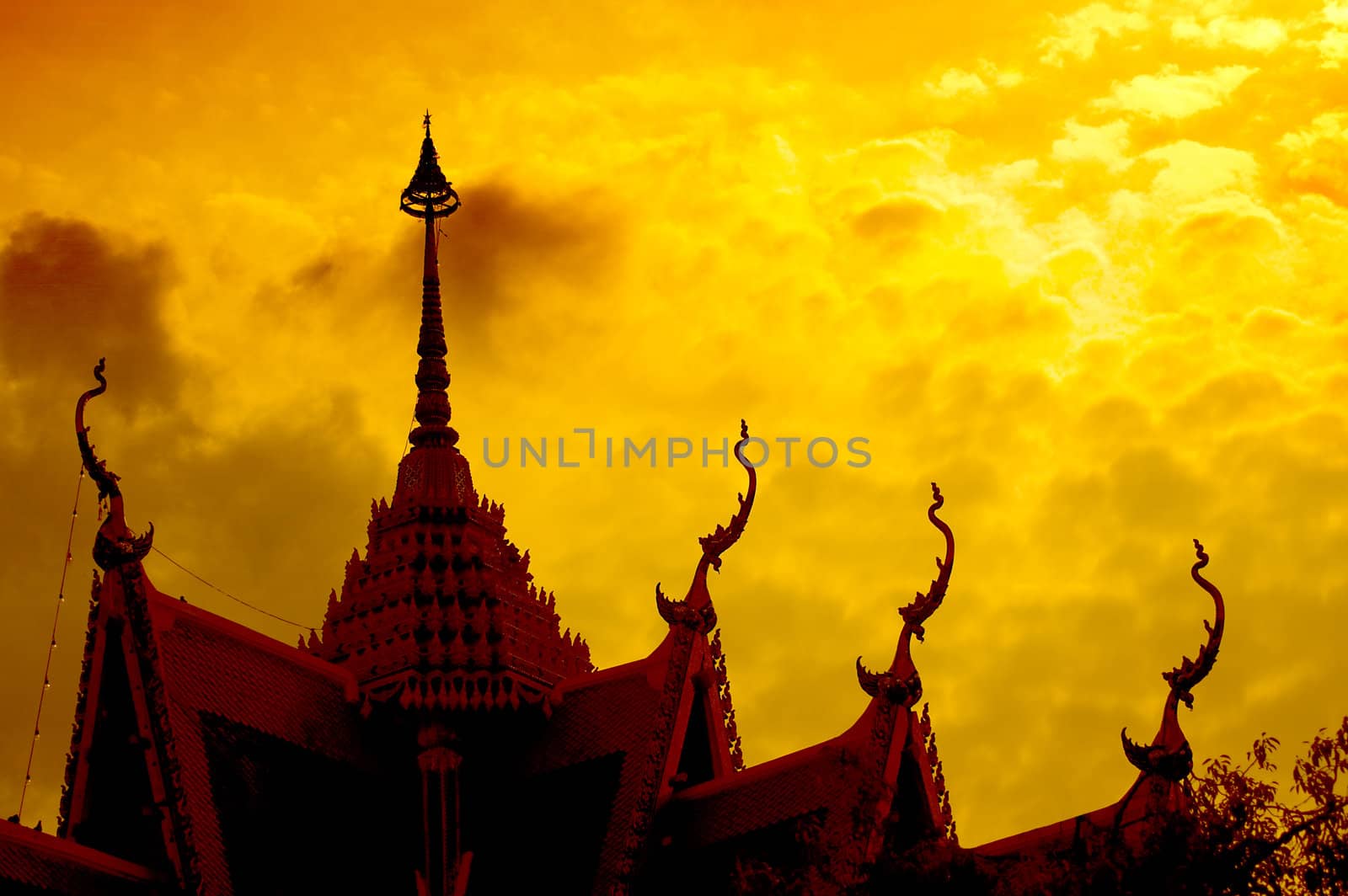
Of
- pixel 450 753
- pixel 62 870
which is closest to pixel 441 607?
pixel 450 753

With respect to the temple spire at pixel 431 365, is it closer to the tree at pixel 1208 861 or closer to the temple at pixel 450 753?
the temple at pixel 450 753

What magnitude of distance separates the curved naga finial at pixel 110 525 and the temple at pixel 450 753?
1.2 inches

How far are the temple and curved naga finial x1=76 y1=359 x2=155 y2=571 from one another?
0.10 ft

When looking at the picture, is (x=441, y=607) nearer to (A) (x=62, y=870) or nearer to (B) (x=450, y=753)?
(B) (x=450, y=753)

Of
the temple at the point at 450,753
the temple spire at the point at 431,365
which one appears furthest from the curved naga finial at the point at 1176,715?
the temple spire at the point at 431,365

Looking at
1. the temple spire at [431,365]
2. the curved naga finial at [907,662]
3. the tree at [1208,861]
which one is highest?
the temple spire at [431,365]

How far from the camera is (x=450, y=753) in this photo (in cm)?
3084

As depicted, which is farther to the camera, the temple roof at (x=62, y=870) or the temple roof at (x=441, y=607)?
the temple roof at (x=441, y=607)

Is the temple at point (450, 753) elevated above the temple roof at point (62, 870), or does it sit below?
above

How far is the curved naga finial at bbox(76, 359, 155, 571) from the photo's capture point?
2828 centimetres

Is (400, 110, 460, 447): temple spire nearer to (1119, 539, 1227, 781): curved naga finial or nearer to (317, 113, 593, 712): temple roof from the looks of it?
(317, 113, 593, 712): temple roof

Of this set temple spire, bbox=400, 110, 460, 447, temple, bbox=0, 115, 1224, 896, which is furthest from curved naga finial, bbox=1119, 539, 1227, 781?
temple spire, bbox=400, 110, 460, 447

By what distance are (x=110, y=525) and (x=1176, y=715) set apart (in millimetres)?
12373

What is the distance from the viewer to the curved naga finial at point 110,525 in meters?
28.3
